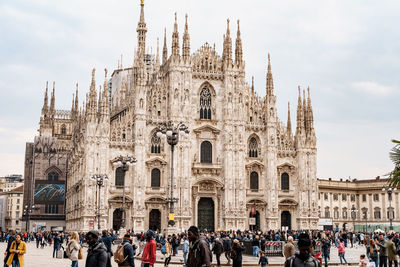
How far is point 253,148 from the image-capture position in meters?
60.5

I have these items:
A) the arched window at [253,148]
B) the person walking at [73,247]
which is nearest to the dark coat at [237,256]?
the person walking at [73,247]

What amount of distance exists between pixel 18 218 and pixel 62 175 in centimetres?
3648

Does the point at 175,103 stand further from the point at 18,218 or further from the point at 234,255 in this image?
the point at 18,218

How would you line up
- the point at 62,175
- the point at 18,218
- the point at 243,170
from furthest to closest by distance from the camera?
the point at 18,218, the point at 62,175, the point at 243,170

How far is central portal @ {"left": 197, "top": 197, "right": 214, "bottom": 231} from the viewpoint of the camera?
191ft

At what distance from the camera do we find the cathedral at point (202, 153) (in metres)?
54.8

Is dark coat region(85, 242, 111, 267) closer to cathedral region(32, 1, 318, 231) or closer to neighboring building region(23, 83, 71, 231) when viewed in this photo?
cathedral region(32, 1, 318, 231)

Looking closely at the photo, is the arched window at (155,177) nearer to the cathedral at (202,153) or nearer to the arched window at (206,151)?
the cathedral at (202,153)

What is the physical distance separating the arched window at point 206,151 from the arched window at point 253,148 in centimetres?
471

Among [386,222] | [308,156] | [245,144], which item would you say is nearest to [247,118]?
[245,144]

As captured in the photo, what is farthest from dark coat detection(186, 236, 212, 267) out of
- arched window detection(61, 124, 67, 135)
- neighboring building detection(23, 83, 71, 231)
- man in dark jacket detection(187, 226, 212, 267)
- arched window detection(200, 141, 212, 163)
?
arched window detection(61, 124, 67, 135)

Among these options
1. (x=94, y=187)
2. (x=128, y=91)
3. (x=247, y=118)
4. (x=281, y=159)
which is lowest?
(x=94, y=187)

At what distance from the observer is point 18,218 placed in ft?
387

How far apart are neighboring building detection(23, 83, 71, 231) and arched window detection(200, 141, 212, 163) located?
1102 inches
